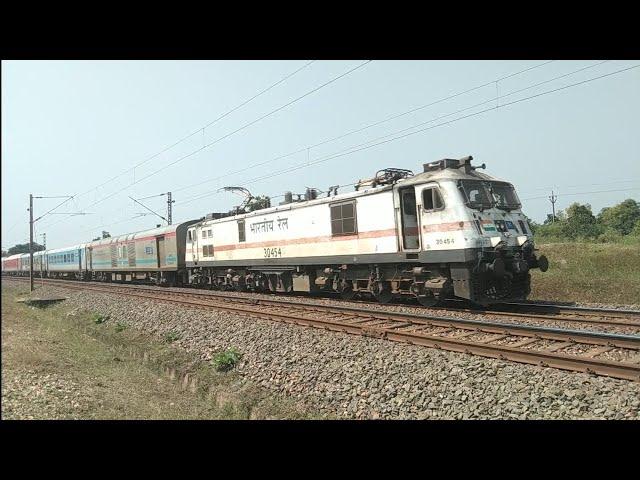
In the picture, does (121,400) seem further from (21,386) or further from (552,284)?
(552,284)

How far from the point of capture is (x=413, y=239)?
13.2m

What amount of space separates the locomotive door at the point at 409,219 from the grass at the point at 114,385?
615 cm

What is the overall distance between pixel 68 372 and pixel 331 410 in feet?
14.0

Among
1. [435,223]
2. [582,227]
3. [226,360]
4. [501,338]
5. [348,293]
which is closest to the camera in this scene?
[501,338]

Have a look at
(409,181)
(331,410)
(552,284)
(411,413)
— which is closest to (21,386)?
(331,410)

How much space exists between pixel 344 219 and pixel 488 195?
4464 mm

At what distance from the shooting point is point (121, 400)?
696 centimetres

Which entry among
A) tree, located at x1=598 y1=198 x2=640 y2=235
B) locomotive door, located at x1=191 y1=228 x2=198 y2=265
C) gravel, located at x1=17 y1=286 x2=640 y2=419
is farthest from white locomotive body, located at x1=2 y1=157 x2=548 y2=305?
tree, located at x1=598 y1=198 x2=640 y2=235

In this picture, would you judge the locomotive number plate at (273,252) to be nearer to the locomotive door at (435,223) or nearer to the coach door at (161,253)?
the locomotive door at (435,223)

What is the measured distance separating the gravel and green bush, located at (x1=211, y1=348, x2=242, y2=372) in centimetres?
18

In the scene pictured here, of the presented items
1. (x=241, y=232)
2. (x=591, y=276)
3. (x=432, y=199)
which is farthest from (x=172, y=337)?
(x=591, y=276)

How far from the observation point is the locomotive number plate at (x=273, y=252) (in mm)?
18233

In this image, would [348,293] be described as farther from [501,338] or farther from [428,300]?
[501,338]

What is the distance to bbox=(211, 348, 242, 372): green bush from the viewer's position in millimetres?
9823
